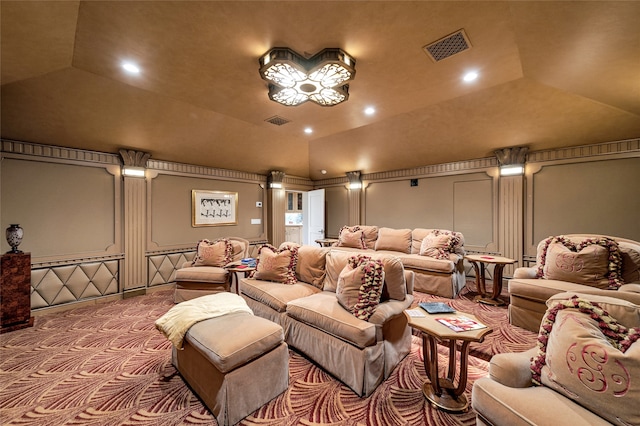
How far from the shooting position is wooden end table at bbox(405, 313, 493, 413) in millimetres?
1743

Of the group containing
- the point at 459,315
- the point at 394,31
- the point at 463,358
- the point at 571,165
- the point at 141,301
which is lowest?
the point at 141,301

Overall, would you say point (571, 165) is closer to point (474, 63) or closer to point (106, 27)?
point (474, 63)

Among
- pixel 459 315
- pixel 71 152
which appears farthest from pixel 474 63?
pixel 71 152

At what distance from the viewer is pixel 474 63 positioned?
8.30 feet

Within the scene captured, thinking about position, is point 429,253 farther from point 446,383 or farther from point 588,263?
point 446,383

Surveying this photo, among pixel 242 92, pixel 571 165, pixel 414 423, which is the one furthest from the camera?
pixel 571 165

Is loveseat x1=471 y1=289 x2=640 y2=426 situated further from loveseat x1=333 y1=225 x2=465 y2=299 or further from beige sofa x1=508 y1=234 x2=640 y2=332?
loveseat x1=333 y1=225 x2=465 y2=299

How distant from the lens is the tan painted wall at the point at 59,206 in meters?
3.49

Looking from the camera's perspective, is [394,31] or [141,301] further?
[141,301]

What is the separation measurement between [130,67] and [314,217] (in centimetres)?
562

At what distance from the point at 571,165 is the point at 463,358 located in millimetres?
4299

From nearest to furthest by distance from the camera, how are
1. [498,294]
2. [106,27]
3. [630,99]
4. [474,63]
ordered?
[106,27] < [474,63] < [630,99] < [498,294]

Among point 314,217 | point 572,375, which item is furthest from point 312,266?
point 314,217

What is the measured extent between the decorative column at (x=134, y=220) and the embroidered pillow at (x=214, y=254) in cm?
110
